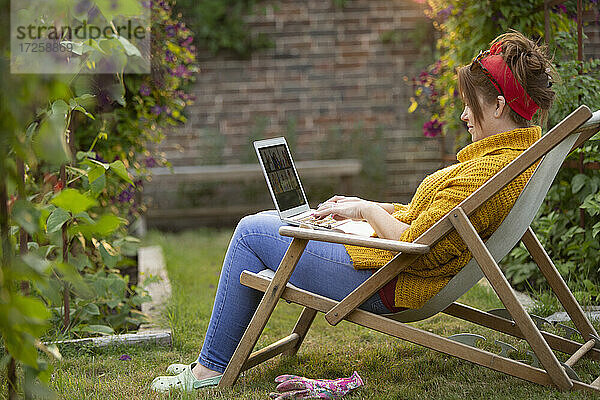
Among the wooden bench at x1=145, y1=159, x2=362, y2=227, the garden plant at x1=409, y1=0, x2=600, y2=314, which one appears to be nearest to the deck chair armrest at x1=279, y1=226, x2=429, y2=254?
the garden plant at x1=409, y1=0, x2=600, y2=314

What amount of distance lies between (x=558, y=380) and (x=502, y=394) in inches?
8.9

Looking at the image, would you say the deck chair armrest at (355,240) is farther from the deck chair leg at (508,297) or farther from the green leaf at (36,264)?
the green leaf at (36,264)

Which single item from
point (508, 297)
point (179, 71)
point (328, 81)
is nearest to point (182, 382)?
point (508, 297)

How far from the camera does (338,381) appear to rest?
216cm

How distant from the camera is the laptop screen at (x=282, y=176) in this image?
221 cm

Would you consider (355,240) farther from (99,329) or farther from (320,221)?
(99,329)

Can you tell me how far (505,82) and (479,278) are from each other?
58 centimetres

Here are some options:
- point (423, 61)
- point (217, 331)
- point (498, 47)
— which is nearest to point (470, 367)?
point (217, 331)

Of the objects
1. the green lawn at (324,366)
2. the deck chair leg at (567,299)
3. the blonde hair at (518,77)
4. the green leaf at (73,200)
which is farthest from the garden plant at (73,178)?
the deck chair leg at (567,299)

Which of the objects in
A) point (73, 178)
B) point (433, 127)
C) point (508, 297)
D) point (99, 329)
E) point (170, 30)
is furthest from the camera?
point (433, 127)

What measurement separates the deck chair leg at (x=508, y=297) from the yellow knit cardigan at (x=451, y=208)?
10cm

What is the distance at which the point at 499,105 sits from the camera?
203 cm

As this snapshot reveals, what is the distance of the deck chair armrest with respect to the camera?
1.80 m

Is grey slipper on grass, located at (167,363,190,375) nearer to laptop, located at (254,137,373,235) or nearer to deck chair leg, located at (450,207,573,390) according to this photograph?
laptop, located at (254,137,373,235)
